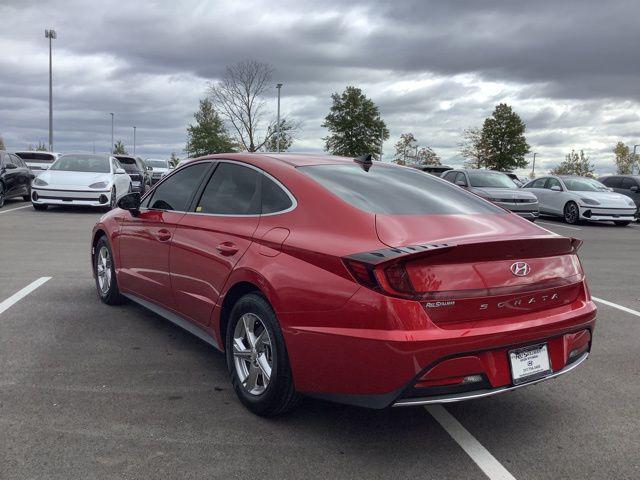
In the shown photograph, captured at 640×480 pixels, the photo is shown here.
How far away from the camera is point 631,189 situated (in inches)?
798

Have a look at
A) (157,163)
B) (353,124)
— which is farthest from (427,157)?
(157,163)

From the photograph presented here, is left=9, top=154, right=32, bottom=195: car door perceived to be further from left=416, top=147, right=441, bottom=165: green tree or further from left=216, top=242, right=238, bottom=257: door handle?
left=416, top=147, right=441, bottom=165: green tree

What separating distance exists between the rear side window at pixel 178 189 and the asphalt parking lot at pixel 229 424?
3.53ft

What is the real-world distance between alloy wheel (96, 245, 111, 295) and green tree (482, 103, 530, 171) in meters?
65.3

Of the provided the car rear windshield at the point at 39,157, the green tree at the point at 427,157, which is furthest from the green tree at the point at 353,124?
the car rear windshield at the point at 39,157

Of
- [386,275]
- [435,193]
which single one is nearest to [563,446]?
[386,275]

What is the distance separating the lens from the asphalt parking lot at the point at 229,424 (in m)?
2.97

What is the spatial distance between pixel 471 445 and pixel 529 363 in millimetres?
529

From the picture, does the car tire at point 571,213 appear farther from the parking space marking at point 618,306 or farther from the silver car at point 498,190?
the parking space marking at point 618,306

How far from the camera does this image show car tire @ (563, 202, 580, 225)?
59.5 ft

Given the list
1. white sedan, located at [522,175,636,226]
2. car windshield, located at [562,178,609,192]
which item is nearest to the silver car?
white sedan, located at [522,175,636,226]

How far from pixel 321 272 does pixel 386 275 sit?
0.36m

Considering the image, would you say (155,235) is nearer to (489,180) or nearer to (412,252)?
(412,252)

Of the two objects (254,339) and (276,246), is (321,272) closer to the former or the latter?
(276,246)
